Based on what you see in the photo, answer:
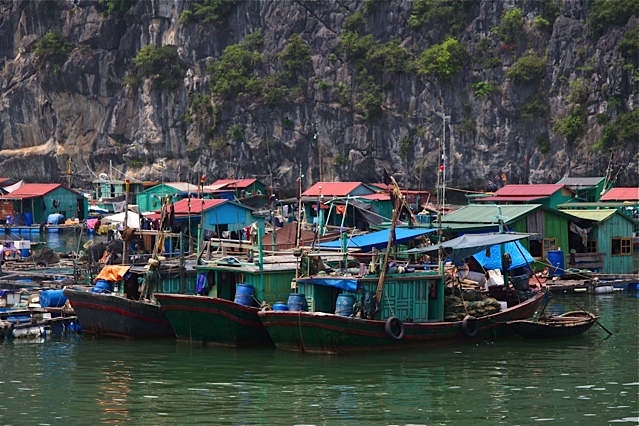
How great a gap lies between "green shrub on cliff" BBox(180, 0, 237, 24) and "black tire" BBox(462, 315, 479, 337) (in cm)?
7151

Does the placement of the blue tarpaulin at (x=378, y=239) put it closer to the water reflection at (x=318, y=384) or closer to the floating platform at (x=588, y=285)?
the floating platform at (x=588, y=285)

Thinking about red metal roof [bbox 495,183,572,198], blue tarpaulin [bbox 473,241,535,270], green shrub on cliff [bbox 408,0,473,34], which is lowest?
blue tarpaulin [bbox 473,241,535,270]

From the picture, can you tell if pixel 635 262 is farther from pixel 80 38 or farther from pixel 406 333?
pixel 80 38

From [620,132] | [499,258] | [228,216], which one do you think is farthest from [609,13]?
[499,258]

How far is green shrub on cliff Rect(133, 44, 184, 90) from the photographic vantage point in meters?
93.5

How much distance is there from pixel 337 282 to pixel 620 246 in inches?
635

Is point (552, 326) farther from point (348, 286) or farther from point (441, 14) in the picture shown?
point (441, 14)

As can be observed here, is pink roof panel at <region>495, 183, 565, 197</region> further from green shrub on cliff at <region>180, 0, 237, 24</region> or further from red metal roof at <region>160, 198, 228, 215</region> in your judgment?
green shrub on cliff at <region>180, 0, 237, 24</region>

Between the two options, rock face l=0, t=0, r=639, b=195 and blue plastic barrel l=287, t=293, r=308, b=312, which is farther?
rock face l=0, t=0, r=639, b=195

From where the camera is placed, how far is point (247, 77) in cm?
9012

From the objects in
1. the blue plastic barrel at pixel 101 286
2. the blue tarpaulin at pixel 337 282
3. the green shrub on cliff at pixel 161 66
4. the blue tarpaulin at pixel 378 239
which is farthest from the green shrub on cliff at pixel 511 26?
the blue tarpaulin at pixel 337 282

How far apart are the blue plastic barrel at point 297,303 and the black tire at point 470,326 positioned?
12.0ft

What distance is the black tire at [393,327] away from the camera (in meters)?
23.0

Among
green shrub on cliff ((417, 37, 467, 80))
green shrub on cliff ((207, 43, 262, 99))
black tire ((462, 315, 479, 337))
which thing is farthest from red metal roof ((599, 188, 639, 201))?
green shrub on cliff ((207, 43, 262, 99))
